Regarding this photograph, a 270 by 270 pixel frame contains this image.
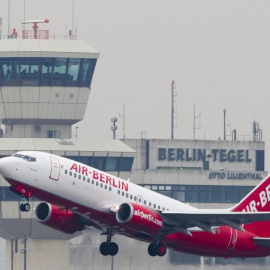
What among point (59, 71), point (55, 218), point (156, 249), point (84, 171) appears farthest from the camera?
point (59, 71)

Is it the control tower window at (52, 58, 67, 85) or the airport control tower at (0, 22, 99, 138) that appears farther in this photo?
the control tower window at (52, 58, 67, 85)

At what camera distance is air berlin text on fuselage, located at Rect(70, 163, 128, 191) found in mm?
127738

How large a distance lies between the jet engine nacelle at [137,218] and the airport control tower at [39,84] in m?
69.4

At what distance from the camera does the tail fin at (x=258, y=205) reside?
14025 cm

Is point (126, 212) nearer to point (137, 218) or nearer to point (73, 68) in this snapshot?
point (137, 218)

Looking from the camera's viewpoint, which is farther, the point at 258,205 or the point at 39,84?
the point at 39,84

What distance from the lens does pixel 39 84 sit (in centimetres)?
19825

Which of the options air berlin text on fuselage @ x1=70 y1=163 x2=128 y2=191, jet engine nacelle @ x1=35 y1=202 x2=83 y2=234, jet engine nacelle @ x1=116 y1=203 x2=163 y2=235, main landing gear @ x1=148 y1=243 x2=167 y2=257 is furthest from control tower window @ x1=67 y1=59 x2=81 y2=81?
jet engine nacelle @ x1=116 y1=203 x2=163 y2=235

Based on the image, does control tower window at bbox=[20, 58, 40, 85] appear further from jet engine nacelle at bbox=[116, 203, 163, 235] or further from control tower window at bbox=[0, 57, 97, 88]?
jet engine nacelle at bbox=[116, 203, 163, 235]

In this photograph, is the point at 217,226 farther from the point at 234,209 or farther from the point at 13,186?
the point at 13,186

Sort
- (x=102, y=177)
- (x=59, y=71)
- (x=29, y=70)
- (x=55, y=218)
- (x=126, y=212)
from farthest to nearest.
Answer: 1. (x=59, y=71)
2. (x=29, y=70)
3. (x=55, y=218)
4. (x=102, y=177)
5. (x=126, y=212)

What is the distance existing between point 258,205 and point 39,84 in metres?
61.8

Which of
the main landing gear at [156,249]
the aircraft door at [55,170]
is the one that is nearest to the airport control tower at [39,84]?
the main landing gear at [156,249]

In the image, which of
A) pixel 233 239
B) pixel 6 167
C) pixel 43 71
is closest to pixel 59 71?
pixel 43 71
